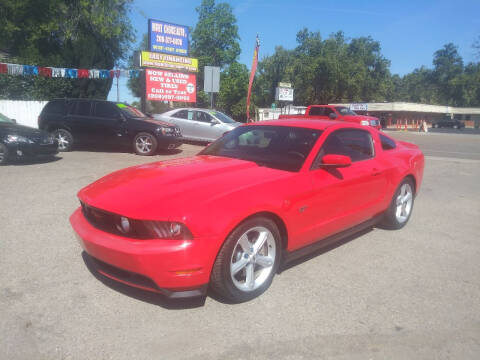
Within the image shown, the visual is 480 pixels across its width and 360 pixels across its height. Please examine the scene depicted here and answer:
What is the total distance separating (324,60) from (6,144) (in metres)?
51.7

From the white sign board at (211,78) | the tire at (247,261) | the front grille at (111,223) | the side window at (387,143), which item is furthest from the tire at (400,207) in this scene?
the white sign board at (211,78)

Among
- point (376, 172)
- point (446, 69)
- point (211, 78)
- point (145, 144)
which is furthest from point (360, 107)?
point (446, 69)

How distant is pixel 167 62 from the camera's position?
19.6 meters

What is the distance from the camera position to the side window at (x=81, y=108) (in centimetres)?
1136

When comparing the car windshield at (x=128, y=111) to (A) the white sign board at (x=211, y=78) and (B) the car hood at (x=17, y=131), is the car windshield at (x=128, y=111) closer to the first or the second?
(B) the car hood at (x=17, y=131)

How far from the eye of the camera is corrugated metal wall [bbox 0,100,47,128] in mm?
18273

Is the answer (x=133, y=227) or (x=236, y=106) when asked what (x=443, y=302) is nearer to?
(x=133, y=227)

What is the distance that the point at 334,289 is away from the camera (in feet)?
10.8

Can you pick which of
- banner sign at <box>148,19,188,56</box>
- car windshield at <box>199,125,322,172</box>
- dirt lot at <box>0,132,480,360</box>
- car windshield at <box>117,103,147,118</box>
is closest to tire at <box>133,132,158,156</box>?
car windshield at <box>117,103,147,118</box>

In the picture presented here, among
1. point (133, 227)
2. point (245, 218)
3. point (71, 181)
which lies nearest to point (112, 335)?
point (133, 227)

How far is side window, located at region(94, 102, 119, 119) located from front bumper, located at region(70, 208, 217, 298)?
9275mm

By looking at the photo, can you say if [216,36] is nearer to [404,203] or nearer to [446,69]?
[404,203]

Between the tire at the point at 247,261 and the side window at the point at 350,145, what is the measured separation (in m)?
1.08

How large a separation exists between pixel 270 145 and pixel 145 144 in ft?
26.6
